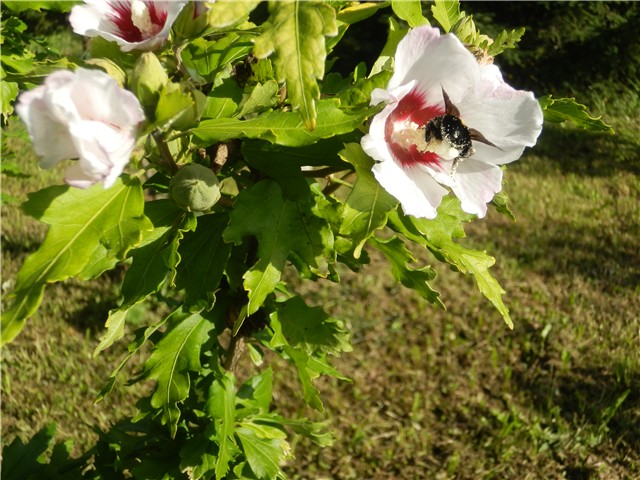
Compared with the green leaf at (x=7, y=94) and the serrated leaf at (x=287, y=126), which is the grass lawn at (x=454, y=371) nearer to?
the green leaf at (x=7, y=94)

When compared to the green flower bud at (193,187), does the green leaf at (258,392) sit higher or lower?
lower

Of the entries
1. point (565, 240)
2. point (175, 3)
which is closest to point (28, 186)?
point (565, 240)

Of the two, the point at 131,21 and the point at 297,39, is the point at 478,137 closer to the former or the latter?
the point at 297,39

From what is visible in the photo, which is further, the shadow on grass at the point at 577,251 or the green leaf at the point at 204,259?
the shadow on grass at the point at 577,251

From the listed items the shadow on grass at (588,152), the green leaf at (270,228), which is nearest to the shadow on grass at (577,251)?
the shadow on grass at (588,152)

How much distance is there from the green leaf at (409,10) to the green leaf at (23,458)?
1.33 m

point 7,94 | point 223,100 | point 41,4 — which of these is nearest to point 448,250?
point 223,100

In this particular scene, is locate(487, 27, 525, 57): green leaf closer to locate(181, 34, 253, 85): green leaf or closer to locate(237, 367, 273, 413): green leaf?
locate(181, 34, 253, 85): green leaf

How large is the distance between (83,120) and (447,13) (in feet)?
1.68

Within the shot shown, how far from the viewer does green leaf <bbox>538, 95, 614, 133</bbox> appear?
948 mm

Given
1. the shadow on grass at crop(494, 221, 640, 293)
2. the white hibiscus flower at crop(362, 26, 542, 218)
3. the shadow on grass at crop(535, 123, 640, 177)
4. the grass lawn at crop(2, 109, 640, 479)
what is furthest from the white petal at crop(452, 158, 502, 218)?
the shadow on grass at crop(535, 123, 640, 177)

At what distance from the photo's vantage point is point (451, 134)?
2.63ft

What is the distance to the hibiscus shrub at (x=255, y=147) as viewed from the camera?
0.66 metres

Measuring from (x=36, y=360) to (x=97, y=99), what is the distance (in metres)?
2.53
